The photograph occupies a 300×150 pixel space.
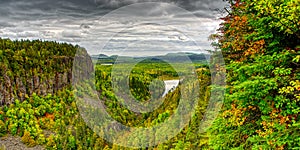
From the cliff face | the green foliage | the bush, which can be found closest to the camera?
the green foliage

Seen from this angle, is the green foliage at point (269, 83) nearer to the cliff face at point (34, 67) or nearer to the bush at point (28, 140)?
the bush at point (28, 140)

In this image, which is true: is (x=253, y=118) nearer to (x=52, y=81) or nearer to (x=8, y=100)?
(x=8, y=100)

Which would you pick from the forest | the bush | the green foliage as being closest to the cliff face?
the forest

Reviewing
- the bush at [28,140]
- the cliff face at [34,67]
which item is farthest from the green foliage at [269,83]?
the cliff face at [34,67]

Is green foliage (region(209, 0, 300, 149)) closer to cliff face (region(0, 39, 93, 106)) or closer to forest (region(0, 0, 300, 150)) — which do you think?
forest (region(0, 0, 300, 150))

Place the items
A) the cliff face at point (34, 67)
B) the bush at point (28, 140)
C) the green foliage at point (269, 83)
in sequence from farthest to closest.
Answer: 1. the cliff face at point (34, 67)
2. the bush at point (28, 140)
3. the green foliage at point (269, 83)

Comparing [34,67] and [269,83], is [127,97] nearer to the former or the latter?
[34,67]

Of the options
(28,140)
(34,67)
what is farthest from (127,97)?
(28,140)
